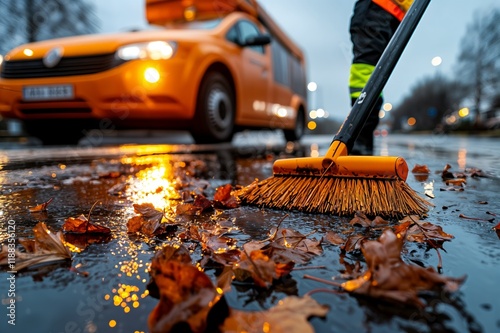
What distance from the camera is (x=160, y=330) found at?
626mm

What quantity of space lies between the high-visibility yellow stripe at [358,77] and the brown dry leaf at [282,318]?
95.8 inches

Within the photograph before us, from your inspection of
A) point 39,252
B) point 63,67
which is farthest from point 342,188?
point 63,67

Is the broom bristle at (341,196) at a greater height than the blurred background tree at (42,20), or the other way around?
the blurred background tree at (42,20)

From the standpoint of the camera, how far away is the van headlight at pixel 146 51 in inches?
167

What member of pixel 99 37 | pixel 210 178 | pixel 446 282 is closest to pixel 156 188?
pixel 210 178

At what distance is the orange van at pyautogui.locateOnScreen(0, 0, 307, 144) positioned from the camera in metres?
4.27

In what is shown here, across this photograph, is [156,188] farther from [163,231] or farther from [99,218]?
[163,231]

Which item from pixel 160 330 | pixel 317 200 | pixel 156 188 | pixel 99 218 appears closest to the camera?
pixel 160 330

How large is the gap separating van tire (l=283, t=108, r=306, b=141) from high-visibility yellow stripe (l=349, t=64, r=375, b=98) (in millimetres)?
6258

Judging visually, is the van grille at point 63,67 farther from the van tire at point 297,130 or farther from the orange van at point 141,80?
the van tire at point 297,130

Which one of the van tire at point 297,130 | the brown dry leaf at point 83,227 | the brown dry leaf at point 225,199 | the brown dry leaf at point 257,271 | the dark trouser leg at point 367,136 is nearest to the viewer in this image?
the brown dry leaf at point 257,271

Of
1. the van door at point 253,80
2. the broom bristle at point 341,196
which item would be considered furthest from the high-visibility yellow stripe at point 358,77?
the van door at point 253,80

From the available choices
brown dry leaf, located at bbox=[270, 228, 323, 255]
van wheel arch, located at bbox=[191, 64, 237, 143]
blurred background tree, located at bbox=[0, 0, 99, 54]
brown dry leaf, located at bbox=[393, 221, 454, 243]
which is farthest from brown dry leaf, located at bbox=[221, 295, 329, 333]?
blurred background tree, located at bbox=[0, 0, 99, 54]

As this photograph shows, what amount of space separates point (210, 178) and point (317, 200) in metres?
1.20
